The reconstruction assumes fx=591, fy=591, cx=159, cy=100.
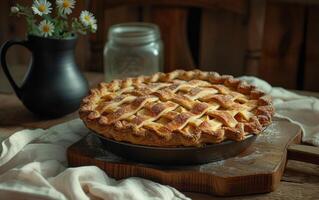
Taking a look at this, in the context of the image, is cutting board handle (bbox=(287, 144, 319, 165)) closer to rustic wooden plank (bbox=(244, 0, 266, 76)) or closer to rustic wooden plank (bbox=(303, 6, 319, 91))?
rustic wooden plank (bbox=(244, 0, 266, 76))

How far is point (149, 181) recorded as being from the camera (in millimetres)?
900

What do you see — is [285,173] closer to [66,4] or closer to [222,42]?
[66,4]

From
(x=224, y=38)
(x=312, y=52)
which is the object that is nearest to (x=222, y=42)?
(x=224, y=38)

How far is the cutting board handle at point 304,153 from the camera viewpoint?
944mm

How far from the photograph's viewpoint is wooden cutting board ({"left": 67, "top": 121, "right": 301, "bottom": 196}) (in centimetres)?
89

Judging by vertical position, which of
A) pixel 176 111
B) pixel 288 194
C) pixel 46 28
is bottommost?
pixel 288 194

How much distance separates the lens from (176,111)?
0.97m

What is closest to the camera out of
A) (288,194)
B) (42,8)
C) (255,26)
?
(288,194)

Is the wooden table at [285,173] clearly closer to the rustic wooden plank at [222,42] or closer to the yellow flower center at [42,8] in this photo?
the yellow flower center at [42,8]

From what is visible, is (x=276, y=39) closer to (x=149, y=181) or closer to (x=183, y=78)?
(x=183, y=78)

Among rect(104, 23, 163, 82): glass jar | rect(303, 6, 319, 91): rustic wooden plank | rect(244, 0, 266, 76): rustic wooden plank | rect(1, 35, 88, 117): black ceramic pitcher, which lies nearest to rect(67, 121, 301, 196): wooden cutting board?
rect(1, 35, 88, 117): black ceramic pitcher

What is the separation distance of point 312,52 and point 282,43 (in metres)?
0.09

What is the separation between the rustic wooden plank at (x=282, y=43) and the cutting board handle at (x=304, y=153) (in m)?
0.85

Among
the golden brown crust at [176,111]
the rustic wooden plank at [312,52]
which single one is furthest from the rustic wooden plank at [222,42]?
the golden brown crust at [176,111]
